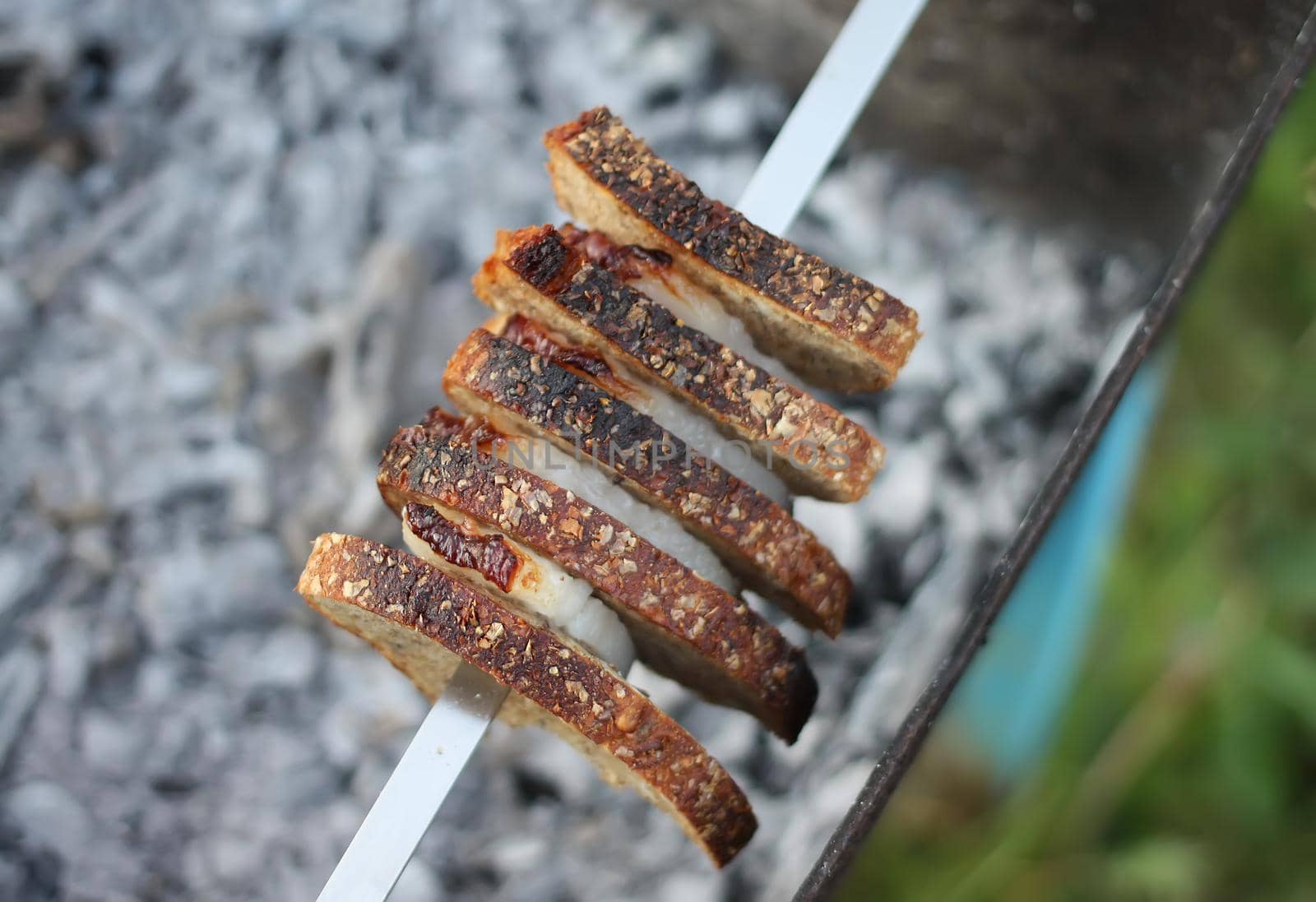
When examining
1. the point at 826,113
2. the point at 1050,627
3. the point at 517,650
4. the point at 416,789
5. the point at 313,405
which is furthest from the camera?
the point at 1050,627

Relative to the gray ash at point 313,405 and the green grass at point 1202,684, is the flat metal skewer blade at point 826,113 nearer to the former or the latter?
the gray ash at point 313,405

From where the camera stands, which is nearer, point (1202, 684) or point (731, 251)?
point (731, 251)

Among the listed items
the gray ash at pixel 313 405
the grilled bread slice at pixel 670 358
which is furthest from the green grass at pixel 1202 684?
the grilled bread slice at pixel 670 358

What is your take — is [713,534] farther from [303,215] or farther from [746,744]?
[303,215]

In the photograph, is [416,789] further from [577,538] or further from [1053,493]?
[1053,493]

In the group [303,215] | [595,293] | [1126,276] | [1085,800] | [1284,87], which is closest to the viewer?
[595,293]

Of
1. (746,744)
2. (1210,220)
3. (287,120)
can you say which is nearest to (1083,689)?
(746,744)

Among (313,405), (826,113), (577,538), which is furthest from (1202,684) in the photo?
(313,405)
